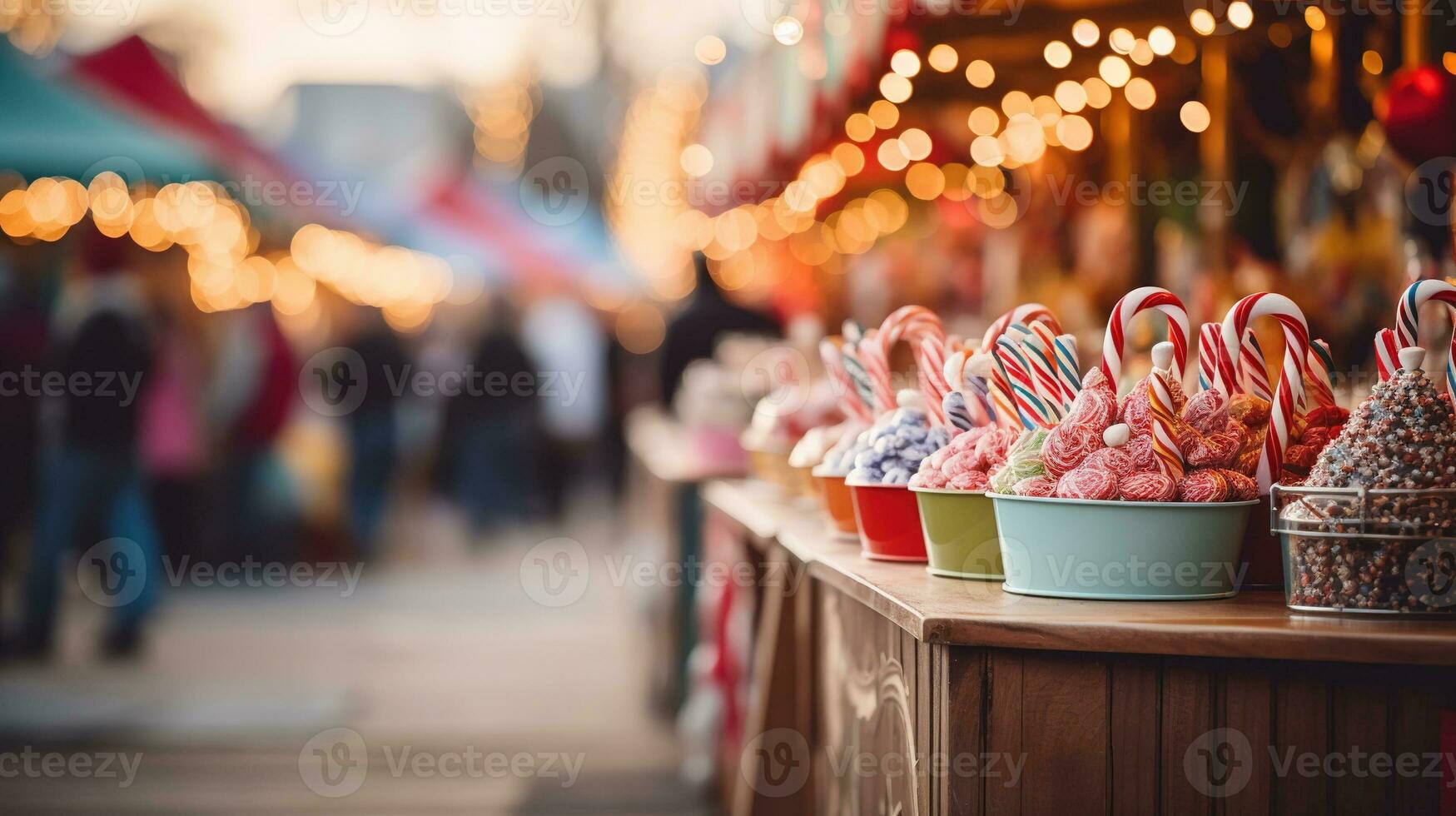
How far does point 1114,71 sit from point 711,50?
2.75 metres

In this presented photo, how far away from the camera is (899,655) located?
2.46 meters

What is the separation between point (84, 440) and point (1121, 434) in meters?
6.52

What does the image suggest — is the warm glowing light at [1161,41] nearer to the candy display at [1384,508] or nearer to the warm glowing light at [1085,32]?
the warm glowing light at [1085,32]

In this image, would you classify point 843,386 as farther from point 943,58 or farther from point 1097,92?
point 1097,92

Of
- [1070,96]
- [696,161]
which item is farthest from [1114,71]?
[696,161]

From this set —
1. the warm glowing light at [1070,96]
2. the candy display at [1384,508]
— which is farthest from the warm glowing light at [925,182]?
the candy display at [1384,508]

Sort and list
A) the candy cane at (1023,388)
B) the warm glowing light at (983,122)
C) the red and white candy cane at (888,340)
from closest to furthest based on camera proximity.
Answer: the candy cane at (1023,388)
the red and white candy cane at (888,340)
the warm glowing light at (983,122)

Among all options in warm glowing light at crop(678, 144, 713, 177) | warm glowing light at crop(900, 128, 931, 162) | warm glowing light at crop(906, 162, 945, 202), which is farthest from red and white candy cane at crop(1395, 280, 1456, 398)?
warm glowing light at crop(678, 144, 713, 177)

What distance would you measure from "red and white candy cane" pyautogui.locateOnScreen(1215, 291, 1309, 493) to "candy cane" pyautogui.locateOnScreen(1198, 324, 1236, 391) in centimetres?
3

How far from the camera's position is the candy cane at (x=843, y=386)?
3.46 metres

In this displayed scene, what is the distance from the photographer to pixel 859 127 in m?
7.19

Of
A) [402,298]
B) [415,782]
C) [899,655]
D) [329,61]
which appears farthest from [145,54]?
[402,298]

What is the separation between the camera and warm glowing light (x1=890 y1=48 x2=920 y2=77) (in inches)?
210

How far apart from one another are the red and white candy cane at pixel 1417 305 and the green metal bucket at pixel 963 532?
69 cm
